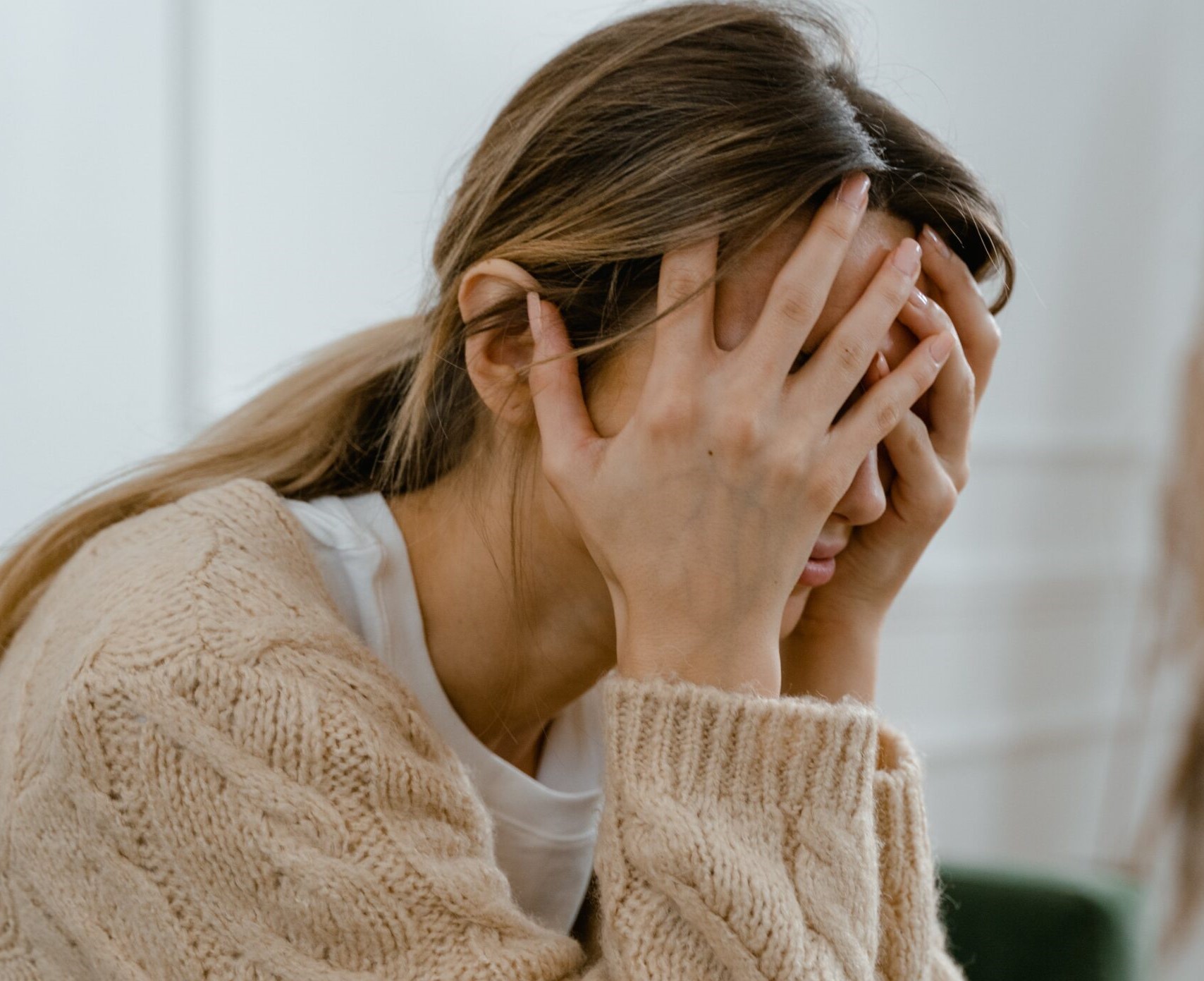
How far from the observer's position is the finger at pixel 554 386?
0.89m

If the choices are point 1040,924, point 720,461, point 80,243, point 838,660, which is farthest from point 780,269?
point 80,243

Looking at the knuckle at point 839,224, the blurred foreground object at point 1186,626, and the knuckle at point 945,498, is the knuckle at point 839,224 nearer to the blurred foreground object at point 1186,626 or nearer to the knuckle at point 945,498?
the knuckle at point 945,498

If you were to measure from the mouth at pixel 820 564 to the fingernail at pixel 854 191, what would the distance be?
294 mm

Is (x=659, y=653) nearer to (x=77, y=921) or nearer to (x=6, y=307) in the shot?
(x=77, y=921)

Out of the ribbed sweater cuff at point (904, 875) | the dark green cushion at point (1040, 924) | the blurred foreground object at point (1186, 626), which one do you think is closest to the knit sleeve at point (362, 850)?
the ribbed sweater cuff at point (904, 875)

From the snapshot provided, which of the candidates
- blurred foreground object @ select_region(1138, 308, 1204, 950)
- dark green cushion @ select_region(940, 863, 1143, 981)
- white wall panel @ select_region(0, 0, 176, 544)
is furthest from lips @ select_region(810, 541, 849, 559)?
white wall panel @ select_region(0, 0, 176, 544)

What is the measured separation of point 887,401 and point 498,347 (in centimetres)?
29

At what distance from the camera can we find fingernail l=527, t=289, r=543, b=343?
0.89m

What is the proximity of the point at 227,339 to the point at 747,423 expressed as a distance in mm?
1039

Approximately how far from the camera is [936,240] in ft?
3.07

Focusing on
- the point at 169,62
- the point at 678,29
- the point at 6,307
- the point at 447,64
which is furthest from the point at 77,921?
the point at 447,64

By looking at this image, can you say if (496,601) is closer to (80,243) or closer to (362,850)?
(362,850)

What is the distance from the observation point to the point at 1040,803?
2834 mm

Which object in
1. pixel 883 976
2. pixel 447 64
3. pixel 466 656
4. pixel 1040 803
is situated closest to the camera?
pixel 883 976
